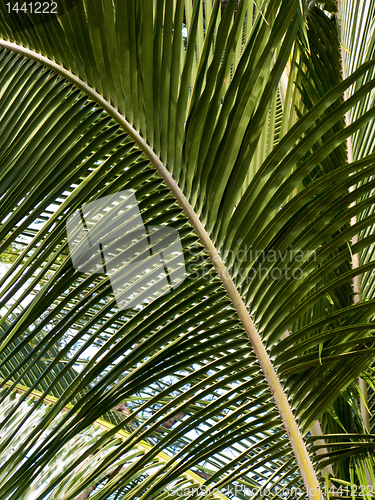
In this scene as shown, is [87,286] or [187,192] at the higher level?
[187,192]

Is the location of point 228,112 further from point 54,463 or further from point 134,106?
point 54,463

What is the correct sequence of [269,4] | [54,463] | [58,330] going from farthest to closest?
1. [54,463]
2. [58,330]
3. [269,4]

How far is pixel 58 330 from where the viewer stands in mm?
648

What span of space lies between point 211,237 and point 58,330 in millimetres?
285

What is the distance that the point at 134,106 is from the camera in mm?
589

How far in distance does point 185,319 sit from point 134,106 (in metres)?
0.33

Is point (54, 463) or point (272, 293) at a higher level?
point (272, 293)

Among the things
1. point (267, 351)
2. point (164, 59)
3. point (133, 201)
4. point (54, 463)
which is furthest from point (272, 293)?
point (54, 463)

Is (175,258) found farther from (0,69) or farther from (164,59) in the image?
(0,69)

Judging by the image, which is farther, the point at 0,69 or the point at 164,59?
the point at 0,69

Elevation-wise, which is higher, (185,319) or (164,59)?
(164,59)

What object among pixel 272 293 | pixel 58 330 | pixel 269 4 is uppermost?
pixel 269 4

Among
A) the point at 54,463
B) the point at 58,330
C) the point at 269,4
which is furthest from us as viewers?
the point at 54,463

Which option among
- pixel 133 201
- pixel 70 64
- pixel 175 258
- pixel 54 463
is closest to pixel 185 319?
pixel 175 258
